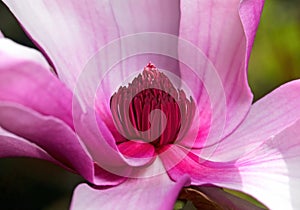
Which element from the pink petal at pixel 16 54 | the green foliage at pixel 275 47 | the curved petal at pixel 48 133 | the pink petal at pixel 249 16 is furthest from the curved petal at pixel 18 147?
the green foliage at pixel 275 47

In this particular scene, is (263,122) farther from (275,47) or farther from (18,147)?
(275,47)

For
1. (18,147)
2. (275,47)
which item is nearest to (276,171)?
(18,147)

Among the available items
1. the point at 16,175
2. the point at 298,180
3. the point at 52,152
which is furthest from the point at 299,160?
the point at 16,175

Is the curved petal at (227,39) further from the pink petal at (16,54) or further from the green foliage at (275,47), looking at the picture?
the green foliage at (275,47)

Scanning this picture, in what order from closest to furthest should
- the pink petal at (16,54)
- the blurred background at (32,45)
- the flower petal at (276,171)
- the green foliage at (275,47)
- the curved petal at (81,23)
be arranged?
the pink petal at (16,54)
the flower petal at (276,171)
the curved petal at (81,23)
the blurred background at (32,45)
the green foliage at (275,47)

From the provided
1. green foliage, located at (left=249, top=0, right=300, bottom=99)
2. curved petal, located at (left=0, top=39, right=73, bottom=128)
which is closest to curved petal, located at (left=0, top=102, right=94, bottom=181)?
curved petal, located at (left=0, top=39, right=73, bottom=128)

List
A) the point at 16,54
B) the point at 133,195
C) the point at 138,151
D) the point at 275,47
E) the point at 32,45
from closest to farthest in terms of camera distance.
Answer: the point at 16,54 → the point at 133,195 → the point at 138,151 → the point at 32,45 → the point at 275,47

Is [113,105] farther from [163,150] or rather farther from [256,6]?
[256,6]

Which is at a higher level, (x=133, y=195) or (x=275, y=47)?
(x=133, y=195)
